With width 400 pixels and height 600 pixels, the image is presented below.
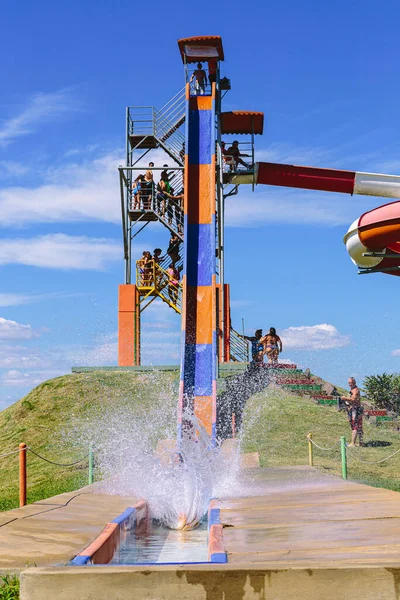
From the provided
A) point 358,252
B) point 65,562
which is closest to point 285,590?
point 65,562

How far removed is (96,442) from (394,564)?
13.7 m

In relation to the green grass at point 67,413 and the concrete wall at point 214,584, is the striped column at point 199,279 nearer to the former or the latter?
the green grass at point 67,413

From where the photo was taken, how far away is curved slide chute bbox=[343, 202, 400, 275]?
384 inches

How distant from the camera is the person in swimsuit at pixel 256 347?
79.6 feet

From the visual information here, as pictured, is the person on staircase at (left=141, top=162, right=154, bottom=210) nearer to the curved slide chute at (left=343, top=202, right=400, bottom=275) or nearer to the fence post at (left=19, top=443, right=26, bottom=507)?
the curved slide chute at (left=343, top=202, right=400, bottom=275)

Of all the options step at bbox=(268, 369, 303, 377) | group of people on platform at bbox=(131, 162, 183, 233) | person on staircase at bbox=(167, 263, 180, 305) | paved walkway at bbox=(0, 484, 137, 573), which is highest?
group of people on platform at bbox=(131, 162, 183, 233)

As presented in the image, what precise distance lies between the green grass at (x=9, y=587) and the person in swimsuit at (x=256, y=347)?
61.5ft

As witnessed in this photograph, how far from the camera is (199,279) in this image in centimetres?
1688

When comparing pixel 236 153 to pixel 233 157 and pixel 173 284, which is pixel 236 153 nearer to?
pixel 233 157

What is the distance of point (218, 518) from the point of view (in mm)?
7449

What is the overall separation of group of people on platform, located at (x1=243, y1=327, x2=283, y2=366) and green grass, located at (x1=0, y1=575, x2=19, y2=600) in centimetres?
1876

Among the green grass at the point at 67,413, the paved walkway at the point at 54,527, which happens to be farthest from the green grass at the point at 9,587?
the green grass at the point at 67,413

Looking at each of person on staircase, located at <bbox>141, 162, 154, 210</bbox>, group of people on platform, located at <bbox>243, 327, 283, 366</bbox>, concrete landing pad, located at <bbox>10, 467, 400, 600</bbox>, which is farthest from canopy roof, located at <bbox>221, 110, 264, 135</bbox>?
concrete landing pad, located at <bbox>10, 467, 400, 600</bbox>

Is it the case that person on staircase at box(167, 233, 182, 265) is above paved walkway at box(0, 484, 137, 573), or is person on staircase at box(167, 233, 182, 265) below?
above
